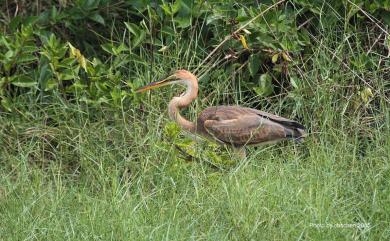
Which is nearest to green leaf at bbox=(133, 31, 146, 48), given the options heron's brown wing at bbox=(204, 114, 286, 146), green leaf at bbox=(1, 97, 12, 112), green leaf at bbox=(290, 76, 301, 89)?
heron's brown wing at bbox=(204, 114, 286, 146)

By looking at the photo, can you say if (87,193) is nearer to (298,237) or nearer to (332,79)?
(298,237)

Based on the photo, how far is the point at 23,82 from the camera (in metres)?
7.80

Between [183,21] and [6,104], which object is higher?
[183,21]

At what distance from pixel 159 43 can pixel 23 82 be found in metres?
1.04

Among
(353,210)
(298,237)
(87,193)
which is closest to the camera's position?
(298,237)

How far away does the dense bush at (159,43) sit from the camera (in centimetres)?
769

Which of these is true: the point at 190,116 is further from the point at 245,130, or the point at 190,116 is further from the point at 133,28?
the point at 133,28

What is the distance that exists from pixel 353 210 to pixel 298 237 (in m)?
0.53

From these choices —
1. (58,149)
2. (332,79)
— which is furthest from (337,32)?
(58,149)

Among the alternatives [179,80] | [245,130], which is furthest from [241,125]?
[179,80]

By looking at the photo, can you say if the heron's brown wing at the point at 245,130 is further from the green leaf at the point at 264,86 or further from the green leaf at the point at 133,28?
the green leaf at the point at 133,28

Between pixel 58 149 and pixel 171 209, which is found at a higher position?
pixel 171 209

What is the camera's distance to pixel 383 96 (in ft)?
23.6

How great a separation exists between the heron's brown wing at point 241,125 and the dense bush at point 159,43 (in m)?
0.41
